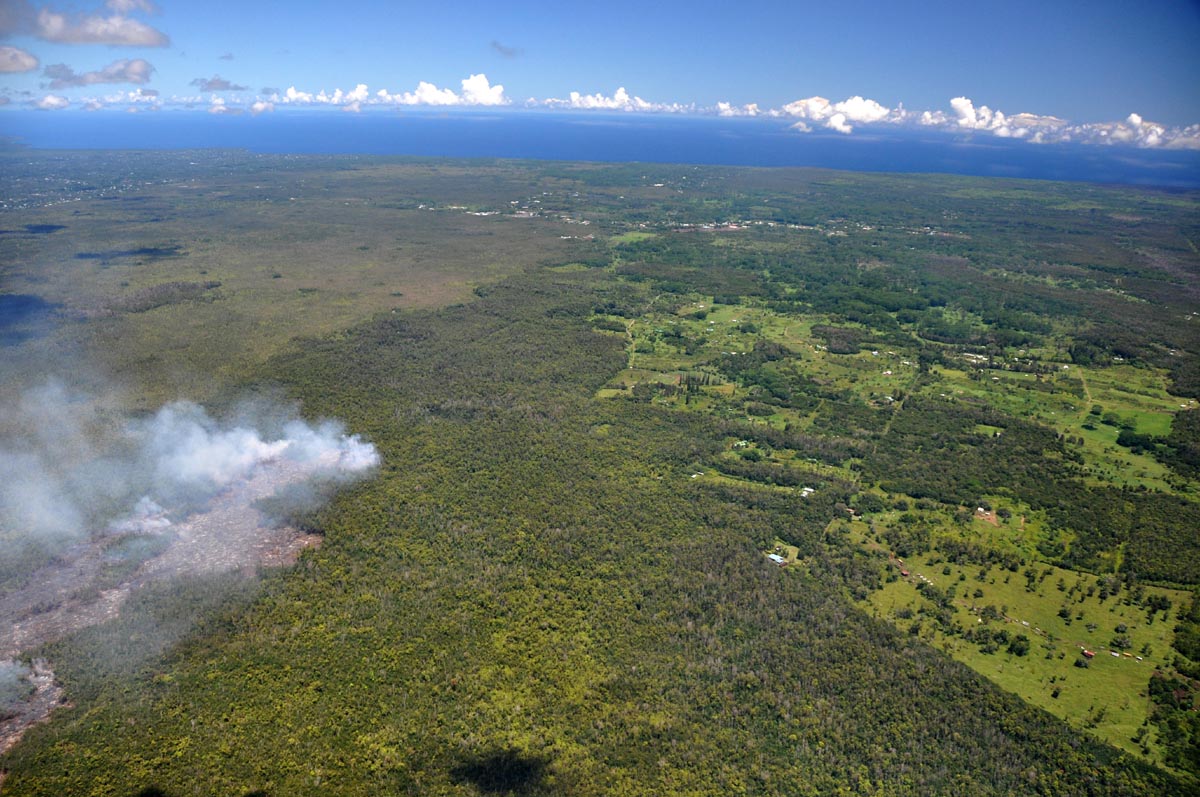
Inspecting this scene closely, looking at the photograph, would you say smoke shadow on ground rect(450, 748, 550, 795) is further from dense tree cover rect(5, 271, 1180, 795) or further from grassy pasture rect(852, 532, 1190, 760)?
grassy pasture rect(852, 532, 1190, 760)

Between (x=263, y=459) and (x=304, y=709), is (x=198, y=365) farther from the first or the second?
(x=304, y=709)

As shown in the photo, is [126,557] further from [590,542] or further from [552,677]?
[590,542]

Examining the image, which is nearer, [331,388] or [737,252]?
[331,388]

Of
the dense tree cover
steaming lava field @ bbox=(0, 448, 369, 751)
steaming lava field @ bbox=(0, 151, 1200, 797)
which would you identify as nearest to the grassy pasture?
steaming lava field @ bbox=(0, 151, 1200, 797)

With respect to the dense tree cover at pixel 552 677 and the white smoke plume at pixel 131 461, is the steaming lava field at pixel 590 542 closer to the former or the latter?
the dense tree cover at pixel 552 677

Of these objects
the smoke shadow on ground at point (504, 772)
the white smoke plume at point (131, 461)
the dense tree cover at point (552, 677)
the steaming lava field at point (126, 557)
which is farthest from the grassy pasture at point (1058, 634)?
the white smoke plume at point (131, 461)

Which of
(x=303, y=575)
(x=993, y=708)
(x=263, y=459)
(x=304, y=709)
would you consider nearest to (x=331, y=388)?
(x=263, y=459)
